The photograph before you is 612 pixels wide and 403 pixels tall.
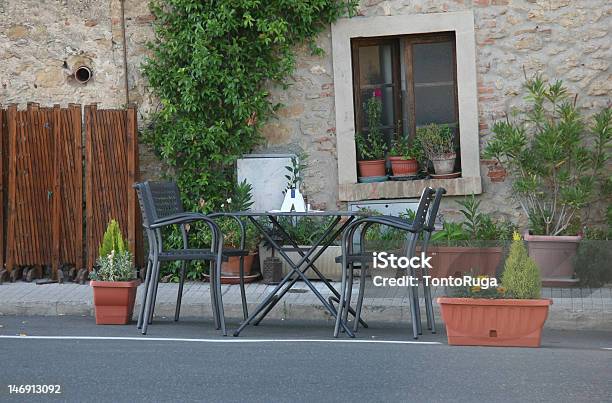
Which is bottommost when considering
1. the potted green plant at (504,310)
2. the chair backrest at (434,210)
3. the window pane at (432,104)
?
the potted green plant at (504,310)

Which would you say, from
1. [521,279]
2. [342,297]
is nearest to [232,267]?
[342,297]

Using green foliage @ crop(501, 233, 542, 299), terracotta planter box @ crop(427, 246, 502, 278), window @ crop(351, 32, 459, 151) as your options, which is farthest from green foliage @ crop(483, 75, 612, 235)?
green foliage @ crop(501, 233, 542, 299)

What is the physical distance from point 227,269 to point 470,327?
3884mm

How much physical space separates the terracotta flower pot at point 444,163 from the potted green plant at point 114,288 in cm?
370

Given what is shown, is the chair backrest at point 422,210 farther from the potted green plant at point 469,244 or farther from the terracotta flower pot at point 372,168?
the terracotta flower pot at point 372,168

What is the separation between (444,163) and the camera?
→ 11.2m

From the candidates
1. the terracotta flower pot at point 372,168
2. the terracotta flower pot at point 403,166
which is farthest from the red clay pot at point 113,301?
the terracotta flower pot at point 403,166

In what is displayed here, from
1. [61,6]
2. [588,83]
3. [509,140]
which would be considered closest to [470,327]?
[509,140]

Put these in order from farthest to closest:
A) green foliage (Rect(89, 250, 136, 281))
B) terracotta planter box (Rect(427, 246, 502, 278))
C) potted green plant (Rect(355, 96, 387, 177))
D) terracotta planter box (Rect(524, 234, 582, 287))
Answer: potted green plant (Rect(355, 96, 387, 177)) < terracotta planter box (Rect(524, 234, 582, 287)) < green foliage (Rect(89, 250, 136, 281)) < terracotta planter box (Rect(427, 246, 502, 278))

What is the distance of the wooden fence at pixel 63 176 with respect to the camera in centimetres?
1099

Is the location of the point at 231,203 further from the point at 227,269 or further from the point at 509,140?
the point at 509,140

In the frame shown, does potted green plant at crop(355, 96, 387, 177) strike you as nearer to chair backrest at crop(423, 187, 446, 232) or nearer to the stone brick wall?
the stone brick wall

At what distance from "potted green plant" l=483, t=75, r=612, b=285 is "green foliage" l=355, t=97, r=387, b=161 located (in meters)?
1.15

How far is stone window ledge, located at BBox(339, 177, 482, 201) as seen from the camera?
36.5 feet
